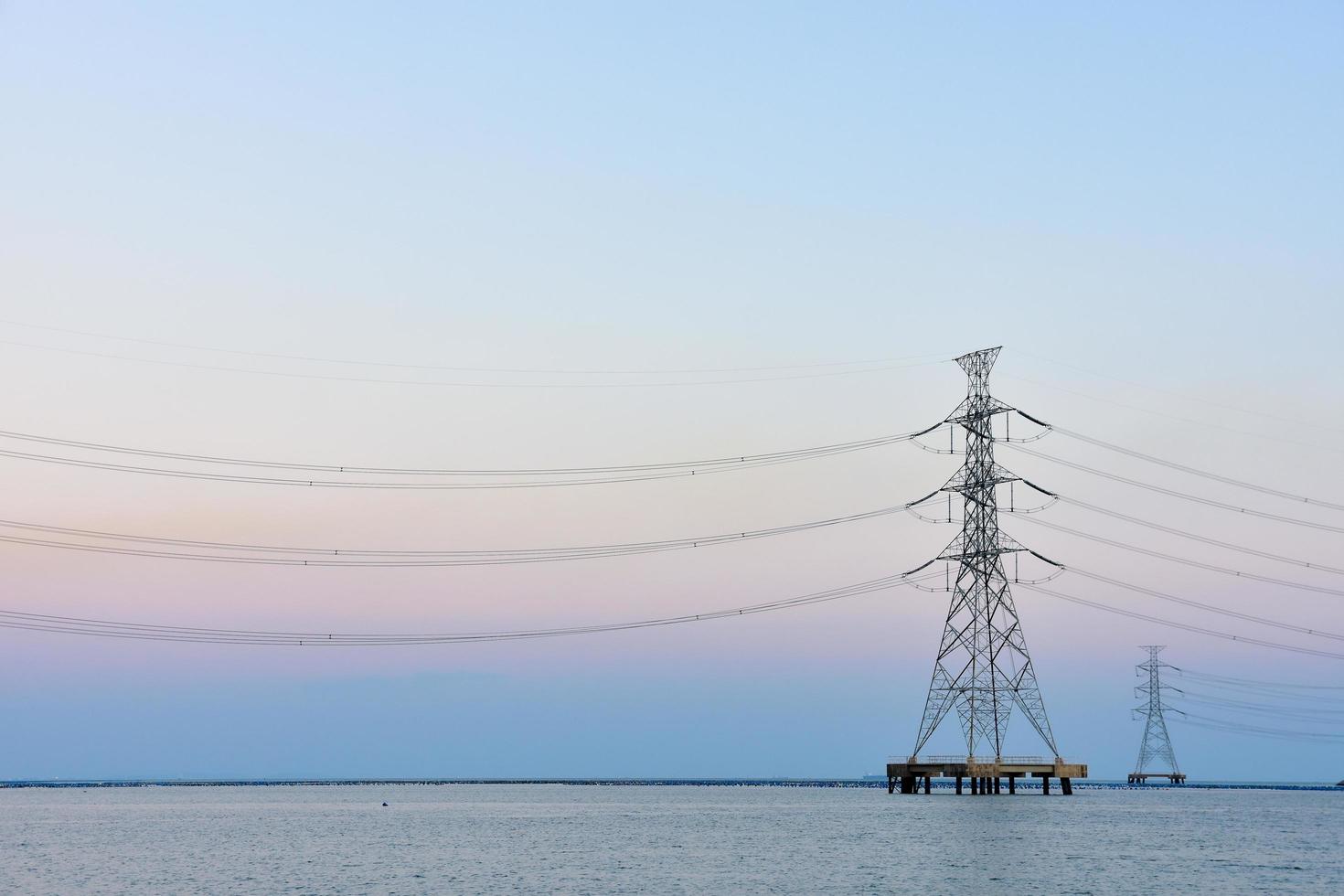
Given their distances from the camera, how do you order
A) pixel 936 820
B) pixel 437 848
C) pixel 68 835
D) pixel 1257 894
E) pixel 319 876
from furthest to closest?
pixel 68 835
pixel 936 820
pixel 437 848
pixel 319 876
pixel 1257 894

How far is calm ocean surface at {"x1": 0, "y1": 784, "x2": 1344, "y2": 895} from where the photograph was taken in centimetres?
6731

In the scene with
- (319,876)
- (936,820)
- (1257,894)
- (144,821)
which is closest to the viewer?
(1257,894)

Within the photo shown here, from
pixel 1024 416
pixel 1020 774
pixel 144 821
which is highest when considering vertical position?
pixel 1024 416

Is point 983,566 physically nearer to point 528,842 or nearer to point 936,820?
point 936,820

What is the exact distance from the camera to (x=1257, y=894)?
62594mm

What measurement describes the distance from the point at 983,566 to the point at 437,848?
44.4 meters

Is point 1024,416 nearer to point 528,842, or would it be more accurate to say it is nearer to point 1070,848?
point 1070,848

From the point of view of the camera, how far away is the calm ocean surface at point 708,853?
221 feet

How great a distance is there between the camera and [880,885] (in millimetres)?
65438

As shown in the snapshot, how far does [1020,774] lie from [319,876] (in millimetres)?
65821

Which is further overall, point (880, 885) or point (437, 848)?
point (437, 848)

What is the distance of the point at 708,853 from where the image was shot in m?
86.9

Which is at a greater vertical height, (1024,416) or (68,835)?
(1024,416)

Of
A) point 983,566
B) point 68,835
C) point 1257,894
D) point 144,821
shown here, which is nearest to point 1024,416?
point 983,566
